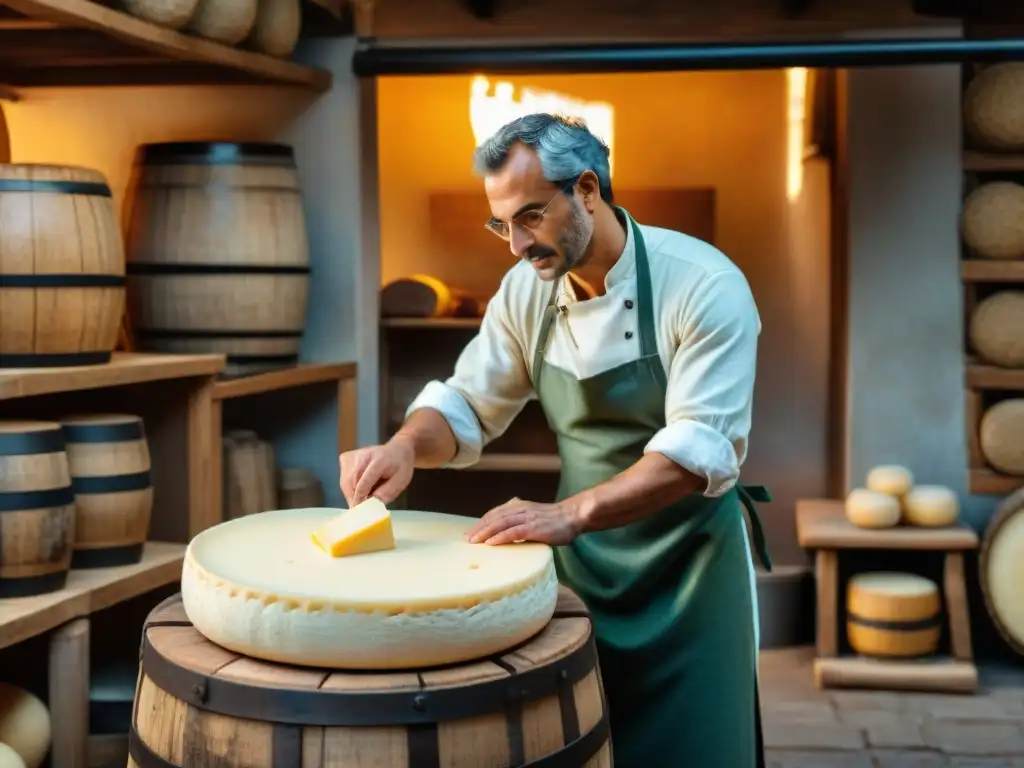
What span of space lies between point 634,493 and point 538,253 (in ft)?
1.36

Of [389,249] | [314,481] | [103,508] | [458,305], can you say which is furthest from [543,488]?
[103,508]

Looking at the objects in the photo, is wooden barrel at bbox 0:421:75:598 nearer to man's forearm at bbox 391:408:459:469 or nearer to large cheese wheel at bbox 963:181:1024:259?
man's forearm at bbox 391:408:459:469

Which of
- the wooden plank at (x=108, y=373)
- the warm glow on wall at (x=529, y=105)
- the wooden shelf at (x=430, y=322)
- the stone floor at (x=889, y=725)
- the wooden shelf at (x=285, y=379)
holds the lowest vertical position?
the stone floor at (x=889, y=725)

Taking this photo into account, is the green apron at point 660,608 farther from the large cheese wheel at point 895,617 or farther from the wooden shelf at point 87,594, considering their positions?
the large cheese wheel at point 895,617

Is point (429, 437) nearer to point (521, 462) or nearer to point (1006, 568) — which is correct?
point (521, 462)

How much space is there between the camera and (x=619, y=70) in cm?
389

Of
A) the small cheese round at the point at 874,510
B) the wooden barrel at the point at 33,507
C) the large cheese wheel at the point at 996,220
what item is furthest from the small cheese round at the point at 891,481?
the wooden barrel at the point at 33,507

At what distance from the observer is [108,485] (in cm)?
288

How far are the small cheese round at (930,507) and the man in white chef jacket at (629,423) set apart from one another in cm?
224

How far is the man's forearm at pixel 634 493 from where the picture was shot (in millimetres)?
2107

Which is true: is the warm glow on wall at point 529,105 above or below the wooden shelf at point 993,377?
above

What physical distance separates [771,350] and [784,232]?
18.6 inches

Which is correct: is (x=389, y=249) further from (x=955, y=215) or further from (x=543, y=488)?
(x=955, y=215)

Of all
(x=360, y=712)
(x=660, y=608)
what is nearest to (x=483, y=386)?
Answer: (x=660, y=608)
